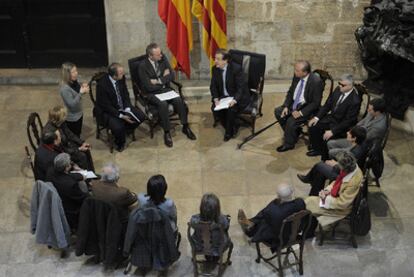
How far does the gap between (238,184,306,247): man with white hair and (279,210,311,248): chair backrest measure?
0.07 meters

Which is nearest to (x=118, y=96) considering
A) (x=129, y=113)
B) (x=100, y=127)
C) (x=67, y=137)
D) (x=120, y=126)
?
(x=129, y=113)

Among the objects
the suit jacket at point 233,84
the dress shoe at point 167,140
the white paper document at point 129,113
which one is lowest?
the dress shoe at point 167,140

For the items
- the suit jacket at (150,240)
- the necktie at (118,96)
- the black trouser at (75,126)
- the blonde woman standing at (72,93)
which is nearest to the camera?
the suit jacket at (150,240)

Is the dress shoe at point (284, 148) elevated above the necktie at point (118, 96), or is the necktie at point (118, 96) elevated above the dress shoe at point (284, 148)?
the necktie at point (118, 96)

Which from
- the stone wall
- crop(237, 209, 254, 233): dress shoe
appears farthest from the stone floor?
the stone wall

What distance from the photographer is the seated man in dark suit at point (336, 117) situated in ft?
23.4

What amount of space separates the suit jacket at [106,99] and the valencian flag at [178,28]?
1.02 metres

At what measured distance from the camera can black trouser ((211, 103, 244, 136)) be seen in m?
7.65

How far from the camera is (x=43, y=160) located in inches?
243

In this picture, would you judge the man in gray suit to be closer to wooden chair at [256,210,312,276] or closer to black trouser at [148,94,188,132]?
wooden chair at [256,210,312,276]

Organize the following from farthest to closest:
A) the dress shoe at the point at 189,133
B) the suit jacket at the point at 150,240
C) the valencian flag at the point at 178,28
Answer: the valencian flag at the point at 178,28
the dress shoe at the point at 189,133
the suit jacket at the point at 150,240

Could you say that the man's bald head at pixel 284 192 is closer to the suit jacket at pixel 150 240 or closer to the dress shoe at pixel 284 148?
the suit jacket at pixel 150 240

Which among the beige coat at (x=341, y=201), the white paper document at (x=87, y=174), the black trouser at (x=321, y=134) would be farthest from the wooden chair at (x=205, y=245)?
the black trouser at (x=321, y=134)

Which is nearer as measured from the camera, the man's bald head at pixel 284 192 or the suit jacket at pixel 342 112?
the man's bald head at pixel 284 192
